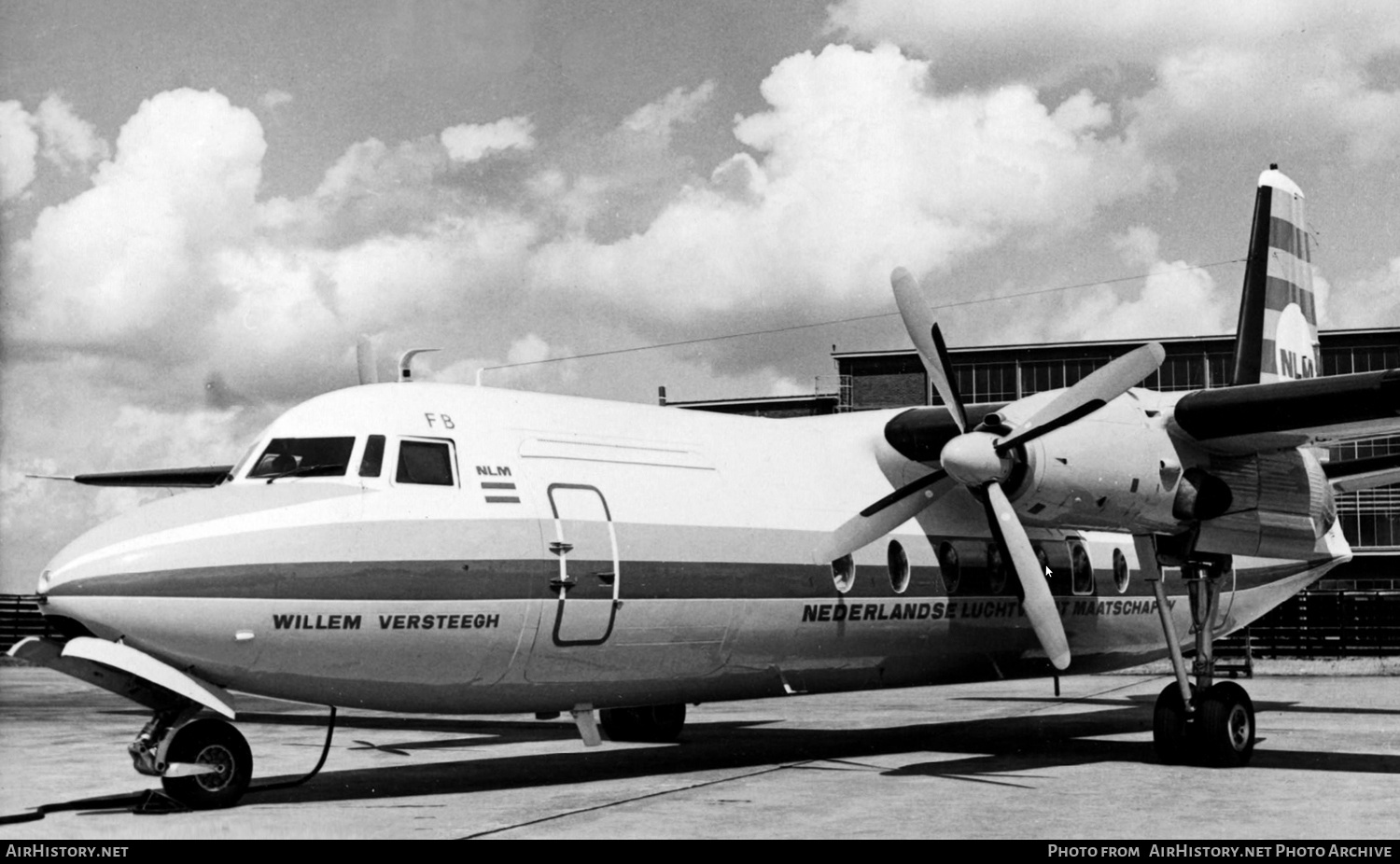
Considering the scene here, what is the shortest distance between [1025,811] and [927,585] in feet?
14.1

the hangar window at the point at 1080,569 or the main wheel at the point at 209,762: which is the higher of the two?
the hangar window at the point at 1080,569

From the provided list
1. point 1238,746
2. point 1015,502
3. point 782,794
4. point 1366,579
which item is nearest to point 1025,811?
point 782,794

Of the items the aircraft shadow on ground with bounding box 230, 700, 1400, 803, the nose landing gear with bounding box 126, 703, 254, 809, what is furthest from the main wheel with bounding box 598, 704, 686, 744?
the nose landing gear with bounding box 126, 703, 254, 809

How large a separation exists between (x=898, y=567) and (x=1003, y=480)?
1732 millimetres

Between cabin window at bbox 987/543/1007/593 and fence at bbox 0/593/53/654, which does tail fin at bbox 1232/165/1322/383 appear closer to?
cabin window at bbox 987/543/1007/593

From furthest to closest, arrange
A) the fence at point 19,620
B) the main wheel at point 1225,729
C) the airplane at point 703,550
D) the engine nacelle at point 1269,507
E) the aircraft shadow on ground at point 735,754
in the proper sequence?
the fence at point 19,620
the engine nacelle at point 1269,507
the main wheel at point 1225,729
the aircraft shadow on ground at point 735,754
the airplane at point 703,550

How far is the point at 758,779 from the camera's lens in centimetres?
1317

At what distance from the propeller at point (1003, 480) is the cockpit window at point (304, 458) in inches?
197

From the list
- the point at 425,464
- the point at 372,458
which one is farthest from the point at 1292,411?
the point at 372,458

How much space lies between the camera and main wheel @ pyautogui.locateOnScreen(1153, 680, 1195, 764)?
1459 cm

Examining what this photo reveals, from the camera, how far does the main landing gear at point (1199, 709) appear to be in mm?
14352

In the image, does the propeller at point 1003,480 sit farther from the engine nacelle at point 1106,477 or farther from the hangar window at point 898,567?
the hangar window at point 898,567

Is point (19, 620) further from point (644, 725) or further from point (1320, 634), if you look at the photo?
point (1320, 634)

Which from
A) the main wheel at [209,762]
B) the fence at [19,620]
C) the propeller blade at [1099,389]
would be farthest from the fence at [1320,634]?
the fence at [19,620]
